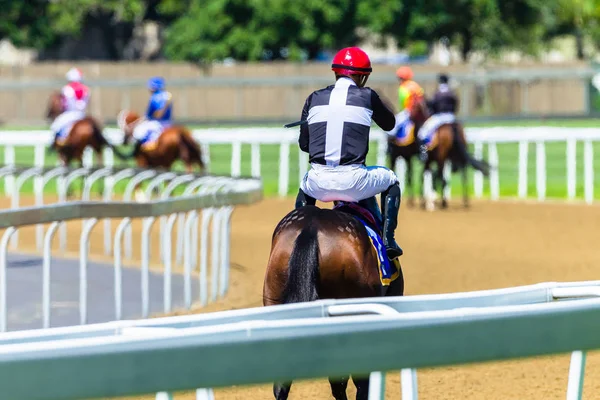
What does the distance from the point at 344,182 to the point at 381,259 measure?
0.42 m

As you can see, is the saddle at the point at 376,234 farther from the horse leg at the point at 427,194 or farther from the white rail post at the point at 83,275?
the horse leg at the point at 427,194

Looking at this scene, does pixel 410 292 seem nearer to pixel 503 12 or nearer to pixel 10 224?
pixel 10 224

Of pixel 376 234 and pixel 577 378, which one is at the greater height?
pixel 376 234

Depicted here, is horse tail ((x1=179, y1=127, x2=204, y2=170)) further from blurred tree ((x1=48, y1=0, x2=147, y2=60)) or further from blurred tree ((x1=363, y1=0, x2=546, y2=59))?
blurred tree ((x1=48, y1=0, x2=147, y2=60))

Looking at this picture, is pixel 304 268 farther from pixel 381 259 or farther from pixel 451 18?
pixel 451 18

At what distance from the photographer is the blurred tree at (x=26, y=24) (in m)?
49.0

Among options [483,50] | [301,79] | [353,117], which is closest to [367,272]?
[353,117]

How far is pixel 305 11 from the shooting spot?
45.2 m

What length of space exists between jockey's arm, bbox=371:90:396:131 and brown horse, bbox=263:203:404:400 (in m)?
0.78

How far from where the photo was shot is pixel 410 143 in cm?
2203

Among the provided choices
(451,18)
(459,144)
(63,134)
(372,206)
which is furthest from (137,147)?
(451,18)

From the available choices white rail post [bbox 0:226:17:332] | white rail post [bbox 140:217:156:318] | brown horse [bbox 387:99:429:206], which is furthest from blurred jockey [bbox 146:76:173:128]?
white rail post [bbox 0:226:17:332]

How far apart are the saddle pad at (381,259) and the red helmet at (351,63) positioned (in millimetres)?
764

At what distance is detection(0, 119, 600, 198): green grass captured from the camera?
25281 millimetres
